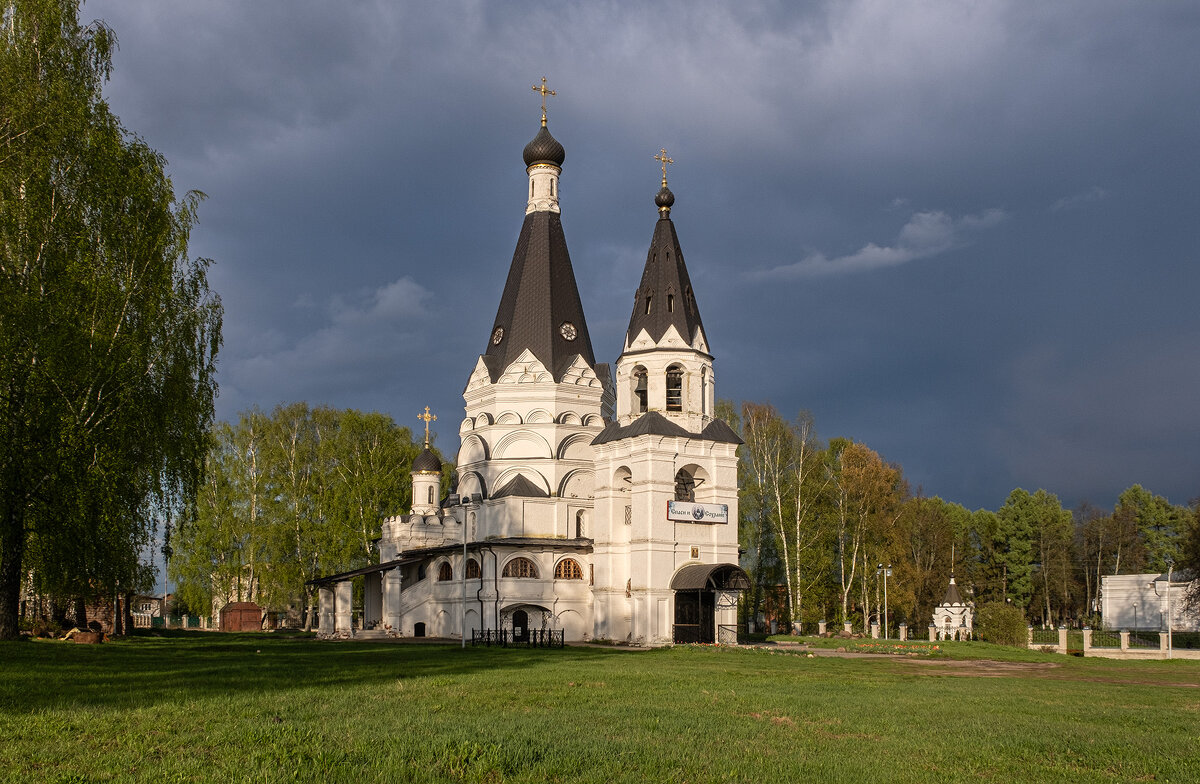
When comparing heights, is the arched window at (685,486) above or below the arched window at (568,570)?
above

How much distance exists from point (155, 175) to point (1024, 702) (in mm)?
18069

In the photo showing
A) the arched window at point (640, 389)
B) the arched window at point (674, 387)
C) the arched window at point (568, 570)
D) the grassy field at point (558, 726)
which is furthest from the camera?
the arched window at point (568, 570)

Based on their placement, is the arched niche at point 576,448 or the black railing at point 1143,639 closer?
the arched niche at point 576,448

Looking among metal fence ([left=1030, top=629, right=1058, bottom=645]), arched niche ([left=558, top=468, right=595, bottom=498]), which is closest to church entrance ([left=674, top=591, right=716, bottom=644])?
arched niche ([left=558, top=468, right=595, bottom=498])

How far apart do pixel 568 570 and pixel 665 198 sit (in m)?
15.3

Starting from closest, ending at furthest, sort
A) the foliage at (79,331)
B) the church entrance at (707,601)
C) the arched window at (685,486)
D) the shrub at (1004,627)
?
the foliage at (79,331), the church entrance at (707,601), the arched window at (685,486), the shrub at (1004,627)

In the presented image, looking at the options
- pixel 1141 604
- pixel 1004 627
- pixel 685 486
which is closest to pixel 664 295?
pixel 685 486

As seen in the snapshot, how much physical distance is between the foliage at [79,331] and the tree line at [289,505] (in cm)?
3049

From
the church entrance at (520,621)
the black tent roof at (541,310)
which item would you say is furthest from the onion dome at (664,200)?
the church entrance at (520,621)

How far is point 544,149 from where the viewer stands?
46375 mm

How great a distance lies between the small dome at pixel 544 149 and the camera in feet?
152

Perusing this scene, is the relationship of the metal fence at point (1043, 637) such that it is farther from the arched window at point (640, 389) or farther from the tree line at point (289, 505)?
the tree line at point (289, 505)

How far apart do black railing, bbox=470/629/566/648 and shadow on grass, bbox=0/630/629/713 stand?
7.77 m

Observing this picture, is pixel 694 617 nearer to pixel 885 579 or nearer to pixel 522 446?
pixel 522 446
